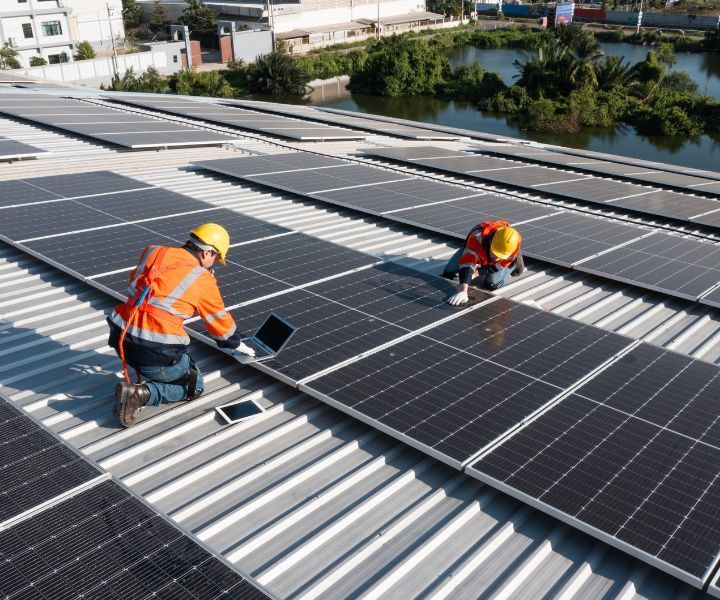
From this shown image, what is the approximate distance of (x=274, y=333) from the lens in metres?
8.44

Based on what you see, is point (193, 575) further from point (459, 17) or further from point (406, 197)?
point (459, 17)

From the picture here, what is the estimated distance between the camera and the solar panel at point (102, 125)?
20688 millimetres

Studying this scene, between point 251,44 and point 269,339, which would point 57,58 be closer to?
point 251,44

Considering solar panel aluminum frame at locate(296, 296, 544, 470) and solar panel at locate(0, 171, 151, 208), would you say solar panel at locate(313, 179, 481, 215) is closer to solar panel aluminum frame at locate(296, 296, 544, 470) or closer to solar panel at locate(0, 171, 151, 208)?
solar panel at locate(0, 171, 151, 208)

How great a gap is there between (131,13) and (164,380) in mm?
116141

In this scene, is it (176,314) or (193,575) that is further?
(176,314)

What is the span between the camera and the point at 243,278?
10.6 meters

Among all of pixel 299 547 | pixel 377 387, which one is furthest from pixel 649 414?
pixel 299 547

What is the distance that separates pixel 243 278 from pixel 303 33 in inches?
3832

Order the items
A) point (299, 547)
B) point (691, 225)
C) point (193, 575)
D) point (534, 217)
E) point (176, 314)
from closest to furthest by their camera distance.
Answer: point (193, 575) < point (299, 547) < point (176, 314) < point (534, 217) < point (691, 225)

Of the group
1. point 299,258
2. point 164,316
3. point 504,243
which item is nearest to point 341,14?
point 299,258

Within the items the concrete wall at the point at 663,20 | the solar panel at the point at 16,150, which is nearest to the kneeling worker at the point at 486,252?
the solar panel at the point at 16,150

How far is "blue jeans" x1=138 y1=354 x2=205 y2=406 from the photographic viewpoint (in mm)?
7469

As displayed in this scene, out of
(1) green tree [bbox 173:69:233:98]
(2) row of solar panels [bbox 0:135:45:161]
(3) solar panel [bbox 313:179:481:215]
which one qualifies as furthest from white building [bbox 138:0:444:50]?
(3) solar panel [bbox 313:179:481:215]
